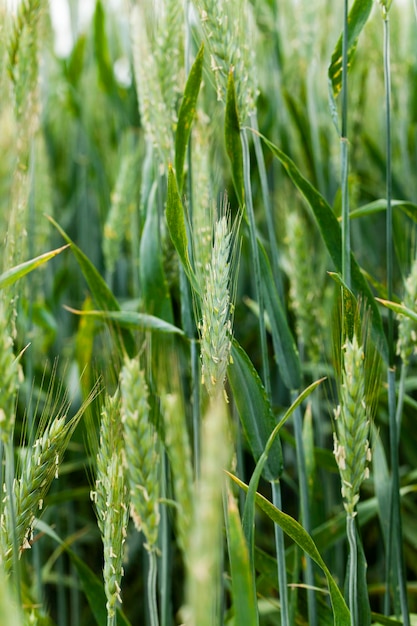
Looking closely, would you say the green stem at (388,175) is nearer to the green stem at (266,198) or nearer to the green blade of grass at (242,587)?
the green stem at (266,198)

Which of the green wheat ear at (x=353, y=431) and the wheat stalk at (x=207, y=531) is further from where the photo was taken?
the green wheat ear at (x=353, y=431)

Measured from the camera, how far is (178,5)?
945 millimetres

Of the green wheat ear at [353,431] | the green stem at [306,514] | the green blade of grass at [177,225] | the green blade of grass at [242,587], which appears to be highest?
the green blade of grass at [177,225]

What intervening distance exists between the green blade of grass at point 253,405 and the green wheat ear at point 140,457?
155 millimetres

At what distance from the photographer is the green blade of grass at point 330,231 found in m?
0.87

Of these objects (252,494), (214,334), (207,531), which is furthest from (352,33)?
(207,531)

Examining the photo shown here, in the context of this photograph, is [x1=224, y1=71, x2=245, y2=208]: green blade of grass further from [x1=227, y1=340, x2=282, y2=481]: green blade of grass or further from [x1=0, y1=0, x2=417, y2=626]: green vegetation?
[x1=227, y1=340, x2=282, y2=481]: green blade of grass

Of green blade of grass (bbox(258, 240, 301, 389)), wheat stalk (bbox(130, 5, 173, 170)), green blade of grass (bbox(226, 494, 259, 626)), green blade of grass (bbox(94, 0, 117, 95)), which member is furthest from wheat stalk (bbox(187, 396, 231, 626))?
green blade of grass (bbox(94, 0, 117, 95))

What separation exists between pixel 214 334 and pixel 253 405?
16cm

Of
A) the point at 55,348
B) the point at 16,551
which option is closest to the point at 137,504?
the point at 16,551

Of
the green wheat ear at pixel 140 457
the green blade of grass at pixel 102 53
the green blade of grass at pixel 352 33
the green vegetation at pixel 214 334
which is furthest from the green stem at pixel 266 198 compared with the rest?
the green blade of grass at pixel 102 53

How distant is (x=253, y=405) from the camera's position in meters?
0.80

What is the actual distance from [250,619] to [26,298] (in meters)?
0.69

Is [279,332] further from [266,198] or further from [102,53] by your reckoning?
[102,53]
